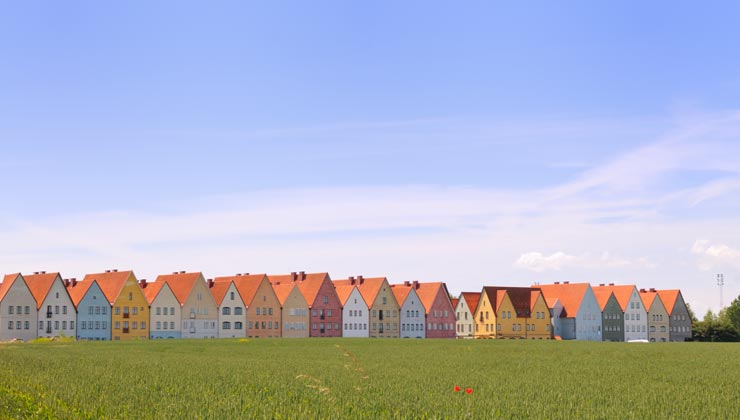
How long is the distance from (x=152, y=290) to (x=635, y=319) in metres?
94.8

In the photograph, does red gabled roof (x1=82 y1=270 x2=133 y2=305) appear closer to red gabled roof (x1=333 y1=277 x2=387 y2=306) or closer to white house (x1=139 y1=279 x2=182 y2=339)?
white house (x1=139 y1=279 x2=182 y2=339)

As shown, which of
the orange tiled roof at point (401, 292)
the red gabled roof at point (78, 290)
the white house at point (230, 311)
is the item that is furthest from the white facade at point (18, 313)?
the orange tiled roof at point (401, 292)

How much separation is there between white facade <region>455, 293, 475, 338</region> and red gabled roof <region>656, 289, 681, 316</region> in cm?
4426

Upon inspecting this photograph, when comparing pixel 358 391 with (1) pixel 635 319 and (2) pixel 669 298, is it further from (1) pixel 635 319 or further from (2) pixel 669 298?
(2) pixel 669 298

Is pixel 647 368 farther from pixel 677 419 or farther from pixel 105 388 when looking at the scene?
pixel 105 388

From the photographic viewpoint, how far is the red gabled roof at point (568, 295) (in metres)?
158

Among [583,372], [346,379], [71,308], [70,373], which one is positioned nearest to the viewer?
[346,379]

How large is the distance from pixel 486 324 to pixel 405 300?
1639cm

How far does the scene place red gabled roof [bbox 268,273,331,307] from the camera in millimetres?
139750

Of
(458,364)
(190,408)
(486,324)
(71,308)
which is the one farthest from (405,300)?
(190,408)

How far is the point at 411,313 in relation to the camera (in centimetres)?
15175

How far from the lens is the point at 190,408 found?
1046 inches

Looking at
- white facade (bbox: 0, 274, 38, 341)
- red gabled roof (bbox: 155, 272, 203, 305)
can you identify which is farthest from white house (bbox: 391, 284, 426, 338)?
white facade (bbox: 0, 274, 38, 341)

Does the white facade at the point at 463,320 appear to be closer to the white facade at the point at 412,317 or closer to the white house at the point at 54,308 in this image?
the white facade at the point at 412,317
